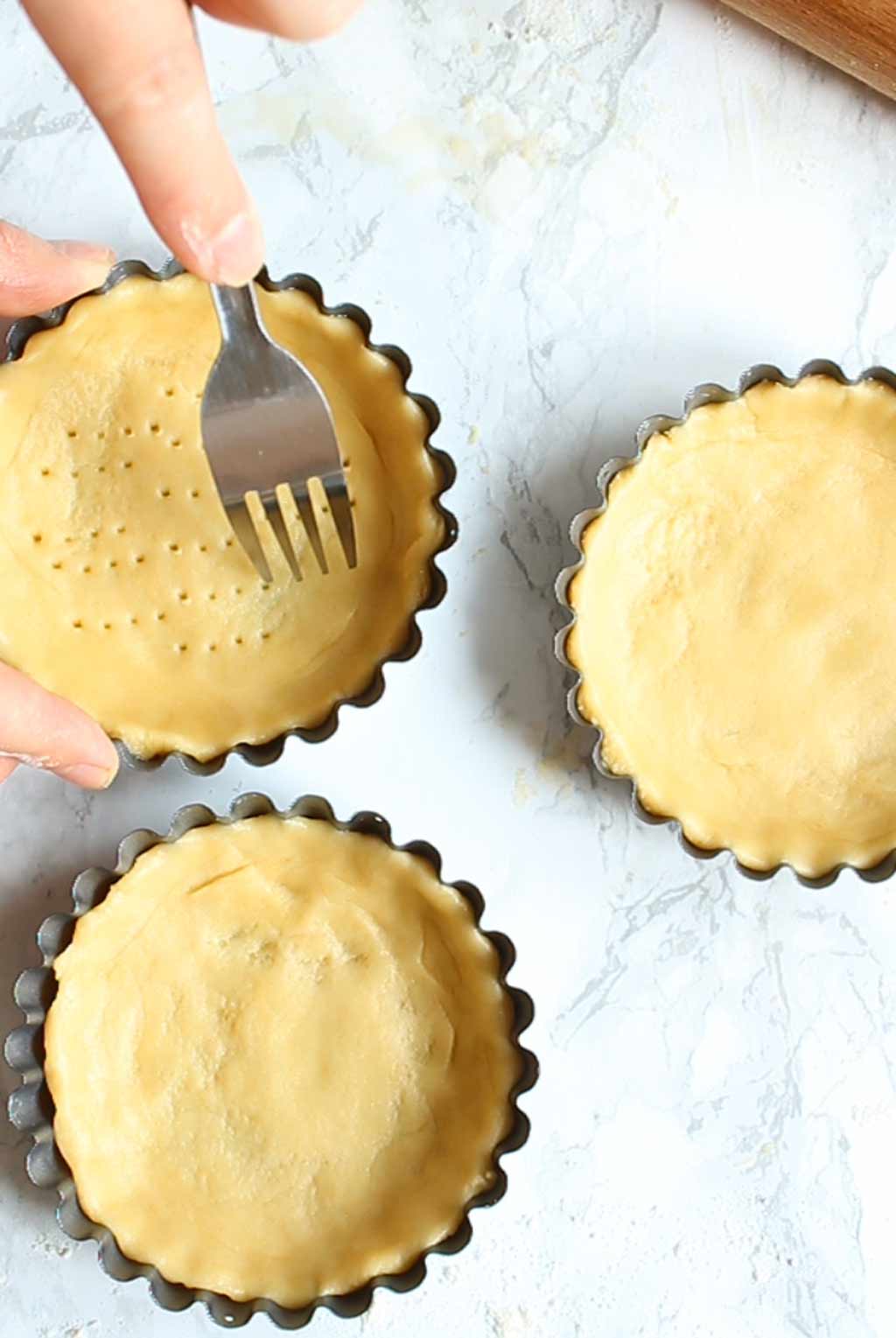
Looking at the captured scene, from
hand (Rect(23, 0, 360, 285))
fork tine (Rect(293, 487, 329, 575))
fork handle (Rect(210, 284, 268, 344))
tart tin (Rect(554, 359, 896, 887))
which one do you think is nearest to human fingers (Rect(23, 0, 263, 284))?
hand (Rect(23, 0, 360, 285))

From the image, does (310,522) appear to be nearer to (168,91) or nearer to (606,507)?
(606,507)

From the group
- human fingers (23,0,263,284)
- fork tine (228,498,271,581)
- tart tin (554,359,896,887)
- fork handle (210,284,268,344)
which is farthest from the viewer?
tart tin (554,359,896,887)

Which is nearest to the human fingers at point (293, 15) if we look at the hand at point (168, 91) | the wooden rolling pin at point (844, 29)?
the hand at point (168, 91)

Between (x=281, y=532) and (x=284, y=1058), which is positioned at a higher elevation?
(x=281, y=532)

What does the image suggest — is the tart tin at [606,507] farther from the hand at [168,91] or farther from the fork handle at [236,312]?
the hand at [168,91]

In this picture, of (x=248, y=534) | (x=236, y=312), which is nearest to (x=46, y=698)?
(x=248, y=534)

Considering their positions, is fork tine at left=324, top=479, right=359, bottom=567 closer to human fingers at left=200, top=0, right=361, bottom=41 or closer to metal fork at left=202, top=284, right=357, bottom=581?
metal fork at left=202, top=284, right=357, bottom=581
